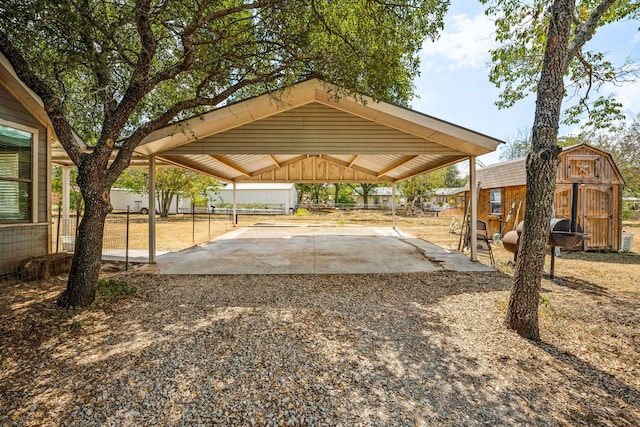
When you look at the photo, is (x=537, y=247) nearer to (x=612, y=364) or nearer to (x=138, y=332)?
(x=612, y=364)

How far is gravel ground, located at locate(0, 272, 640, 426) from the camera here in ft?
6.84

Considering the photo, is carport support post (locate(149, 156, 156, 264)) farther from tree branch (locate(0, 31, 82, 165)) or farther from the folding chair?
the folding chair

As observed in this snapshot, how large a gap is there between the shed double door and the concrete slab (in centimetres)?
460

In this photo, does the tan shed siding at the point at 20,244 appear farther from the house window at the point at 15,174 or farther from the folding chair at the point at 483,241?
the folding chair at the point at 483,241

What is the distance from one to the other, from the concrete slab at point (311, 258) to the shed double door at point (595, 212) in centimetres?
460

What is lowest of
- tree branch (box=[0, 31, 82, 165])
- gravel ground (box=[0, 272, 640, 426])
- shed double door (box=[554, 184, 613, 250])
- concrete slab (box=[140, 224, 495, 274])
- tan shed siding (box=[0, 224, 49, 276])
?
gravel ground (box=[0, 272, 640, 426])

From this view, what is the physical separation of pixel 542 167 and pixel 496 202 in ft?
32.5

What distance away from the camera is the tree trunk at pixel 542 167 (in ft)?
10.5

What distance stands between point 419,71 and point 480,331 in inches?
163

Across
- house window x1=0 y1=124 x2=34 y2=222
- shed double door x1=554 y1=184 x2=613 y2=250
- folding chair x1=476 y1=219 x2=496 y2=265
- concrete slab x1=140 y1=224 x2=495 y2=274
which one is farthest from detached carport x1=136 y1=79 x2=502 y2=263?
shed double door x1=554 y1=184 x2=613 y2=250

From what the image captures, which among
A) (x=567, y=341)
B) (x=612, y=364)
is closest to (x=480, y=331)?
(x=567, y=341)

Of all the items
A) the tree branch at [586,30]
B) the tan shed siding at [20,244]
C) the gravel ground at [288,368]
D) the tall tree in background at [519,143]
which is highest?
the tall tree in background at [519,143]

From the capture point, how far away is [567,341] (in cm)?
325

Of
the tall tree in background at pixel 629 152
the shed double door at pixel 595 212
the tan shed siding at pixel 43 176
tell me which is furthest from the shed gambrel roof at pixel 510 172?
the tan shed siding at pixel 43 176
